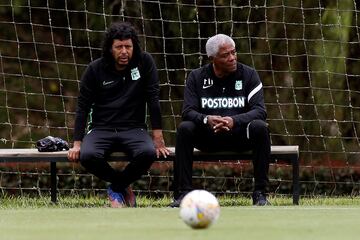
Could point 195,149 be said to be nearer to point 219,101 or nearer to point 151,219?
point 219,101

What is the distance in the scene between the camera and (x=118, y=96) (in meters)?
11.4

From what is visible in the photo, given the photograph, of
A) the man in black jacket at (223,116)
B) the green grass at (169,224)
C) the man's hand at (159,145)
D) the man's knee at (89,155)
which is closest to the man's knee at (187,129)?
the man in black jacket at (223,116)

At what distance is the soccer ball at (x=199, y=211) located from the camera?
24.7ft

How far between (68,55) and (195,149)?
14.5 ft

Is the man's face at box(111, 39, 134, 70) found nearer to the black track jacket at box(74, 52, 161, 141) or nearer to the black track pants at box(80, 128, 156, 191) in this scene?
the black track jacket at box(74, 52, 161, 141)

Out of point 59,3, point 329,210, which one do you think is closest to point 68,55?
point 59,3

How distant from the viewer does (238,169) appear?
568 inches

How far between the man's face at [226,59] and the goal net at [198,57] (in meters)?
3.58

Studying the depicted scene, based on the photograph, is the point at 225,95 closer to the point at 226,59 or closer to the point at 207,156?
the point at 226,59

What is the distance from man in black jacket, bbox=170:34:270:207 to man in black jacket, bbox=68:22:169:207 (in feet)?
1.09

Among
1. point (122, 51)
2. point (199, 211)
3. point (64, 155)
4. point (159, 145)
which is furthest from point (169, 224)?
point (64, 155)

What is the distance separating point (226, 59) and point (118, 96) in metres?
1.01

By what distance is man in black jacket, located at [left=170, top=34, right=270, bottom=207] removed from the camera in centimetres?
1102

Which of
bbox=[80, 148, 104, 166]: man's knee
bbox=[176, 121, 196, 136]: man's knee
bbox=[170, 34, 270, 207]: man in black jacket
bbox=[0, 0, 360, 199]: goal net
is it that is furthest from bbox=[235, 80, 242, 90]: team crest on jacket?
bbox=[0, 0, 360, 199]: goal net
